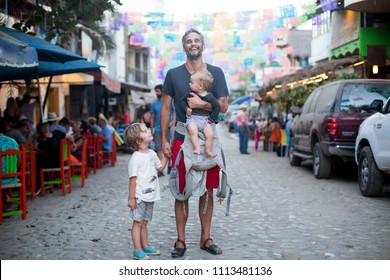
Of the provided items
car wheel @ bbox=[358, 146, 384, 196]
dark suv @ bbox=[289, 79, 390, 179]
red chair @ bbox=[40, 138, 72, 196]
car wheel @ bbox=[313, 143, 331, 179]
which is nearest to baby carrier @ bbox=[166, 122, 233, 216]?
car wheel @ bbox=[358, 146, 384, 196]

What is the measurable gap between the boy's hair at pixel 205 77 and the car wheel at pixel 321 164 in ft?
21.0

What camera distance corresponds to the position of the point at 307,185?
10.3 m

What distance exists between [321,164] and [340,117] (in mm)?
1223

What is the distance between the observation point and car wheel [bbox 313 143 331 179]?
426 inches

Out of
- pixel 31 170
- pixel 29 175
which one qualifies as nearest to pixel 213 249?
pixel 31 170

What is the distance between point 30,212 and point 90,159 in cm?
542

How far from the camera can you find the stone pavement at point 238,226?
16.9 feet

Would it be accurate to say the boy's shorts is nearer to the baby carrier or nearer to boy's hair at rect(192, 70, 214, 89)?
the baby carrier

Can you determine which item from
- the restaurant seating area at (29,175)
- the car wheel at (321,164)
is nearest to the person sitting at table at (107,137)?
the restaurant seating area at (29,175)

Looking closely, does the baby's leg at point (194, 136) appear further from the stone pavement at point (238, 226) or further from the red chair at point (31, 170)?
the red chair at point (31, 170)
